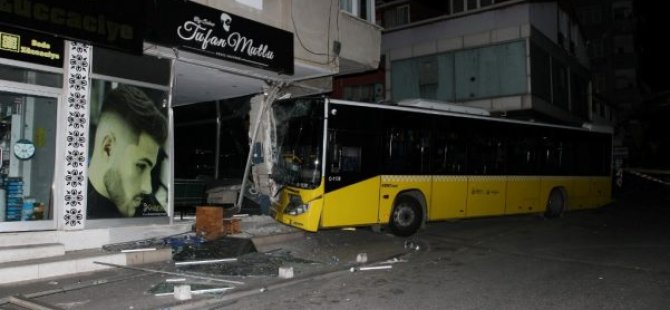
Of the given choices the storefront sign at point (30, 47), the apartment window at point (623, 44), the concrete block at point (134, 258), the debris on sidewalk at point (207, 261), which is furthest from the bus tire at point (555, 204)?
the apartment window at point (623, 44)

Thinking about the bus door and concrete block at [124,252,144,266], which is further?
the bus door

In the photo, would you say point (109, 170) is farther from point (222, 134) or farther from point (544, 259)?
point (544, 259)

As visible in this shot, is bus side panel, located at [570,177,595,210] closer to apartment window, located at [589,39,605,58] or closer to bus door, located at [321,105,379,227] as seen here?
bus door, located at [321,105,379,227]

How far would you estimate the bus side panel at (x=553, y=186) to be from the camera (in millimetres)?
16031

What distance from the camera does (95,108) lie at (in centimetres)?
934

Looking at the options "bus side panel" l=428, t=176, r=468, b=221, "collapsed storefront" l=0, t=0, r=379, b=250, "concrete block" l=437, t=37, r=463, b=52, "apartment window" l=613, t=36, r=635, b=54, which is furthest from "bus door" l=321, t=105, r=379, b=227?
"apartment window" l=613, t=36, r=635, b=54

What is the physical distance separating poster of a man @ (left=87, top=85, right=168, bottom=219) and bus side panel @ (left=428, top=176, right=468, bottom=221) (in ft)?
20.6

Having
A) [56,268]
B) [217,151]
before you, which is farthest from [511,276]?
[217,151]

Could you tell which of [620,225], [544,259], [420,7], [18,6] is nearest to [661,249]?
[544,259]

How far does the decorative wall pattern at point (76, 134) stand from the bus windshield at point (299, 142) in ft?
13.0

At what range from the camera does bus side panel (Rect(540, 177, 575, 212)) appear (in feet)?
52.6

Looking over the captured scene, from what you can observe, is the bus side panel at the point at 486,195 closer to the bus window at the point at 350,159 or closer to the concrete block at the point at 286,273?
the bus window at the point at 350,159

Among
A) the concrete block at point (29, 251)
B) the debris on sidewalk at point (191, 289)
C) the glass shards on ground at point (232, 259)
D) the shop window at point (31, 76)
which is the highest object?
the shop window at point (31, 76)

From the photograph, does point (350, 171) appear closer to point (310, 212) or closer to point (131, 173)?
point (310, 212)
